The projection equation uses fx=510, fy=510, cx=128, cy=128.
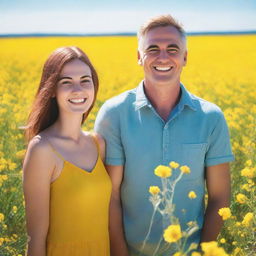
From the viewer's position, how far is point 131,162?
260cm

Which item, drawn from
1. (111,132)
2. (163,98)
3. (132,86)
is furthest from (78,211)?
(132,86)

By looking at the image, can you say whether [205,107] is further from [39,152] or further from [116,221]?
[39,152]

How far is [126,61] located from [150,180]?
32.8 feet

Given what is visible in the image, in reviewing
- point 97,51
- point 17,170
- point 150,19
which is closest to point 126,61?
point 97,51

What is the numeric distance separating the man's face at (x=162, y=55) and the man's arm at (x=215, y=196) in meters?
0.52

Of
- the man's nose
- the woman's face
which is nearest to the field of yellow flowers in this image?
the woman's face

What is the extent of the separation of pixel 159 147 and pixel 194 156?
7.3 inches

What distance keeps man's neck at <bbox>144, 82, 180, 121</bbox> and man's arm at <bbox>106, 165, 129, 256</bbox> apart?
373 millimetres

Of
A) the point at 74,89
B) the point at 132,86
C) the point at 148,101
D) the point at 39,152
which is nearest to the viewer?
the point at 39,152

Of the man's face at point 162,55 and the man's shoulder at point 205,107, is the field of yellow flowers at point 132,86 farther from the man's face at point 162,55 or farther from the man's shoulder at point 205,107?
the man's face at point 162,55

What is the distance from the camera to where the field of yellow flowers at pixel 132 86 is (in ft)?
8.97

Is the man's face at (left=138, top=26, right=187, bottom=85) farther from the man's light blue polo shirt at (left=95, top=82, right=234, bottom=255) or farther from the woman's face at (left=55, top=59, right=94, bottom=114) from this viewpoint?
the woman's face at (left=55, top=59, right=94, bottom=114)

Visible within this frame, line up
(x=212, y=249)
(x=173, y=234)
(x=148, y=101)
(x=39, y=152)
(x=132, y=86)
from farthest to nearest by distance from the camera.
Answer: (x=132, y=86), (x=148, y=101), (x=39, y=152), (x=173, y=234), (x=212, y=249)

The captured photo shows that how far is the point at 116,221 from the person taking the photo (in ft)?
8.66
